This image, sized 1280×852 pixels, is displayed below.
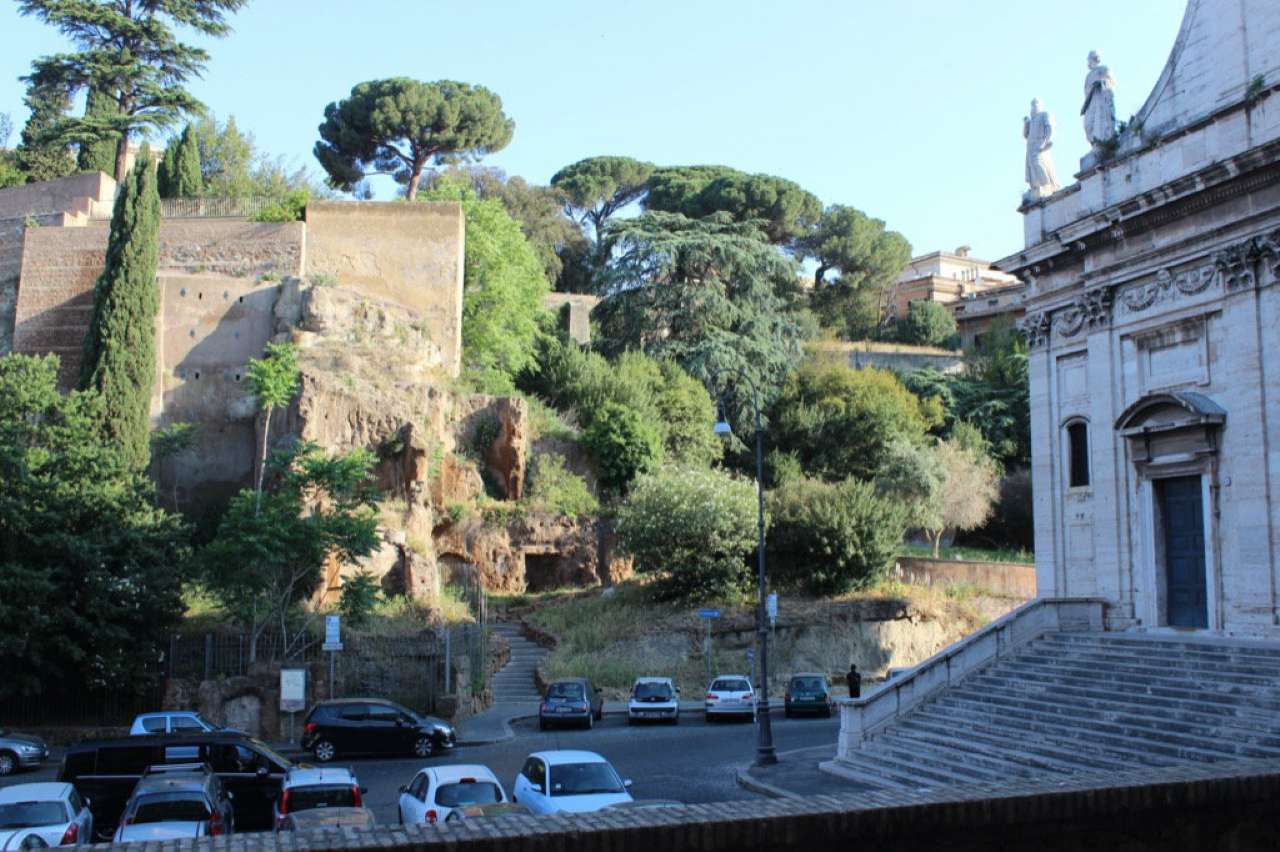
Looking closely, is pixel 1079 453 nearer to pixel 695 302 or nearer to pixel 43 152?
pixel 695 302

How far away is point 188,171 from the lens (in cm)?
5859

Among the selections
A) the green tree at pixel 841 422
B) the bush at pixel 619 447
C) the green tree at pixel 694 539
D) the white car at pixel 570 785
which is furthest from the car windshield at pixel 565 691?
the green tree at pixel 841 422

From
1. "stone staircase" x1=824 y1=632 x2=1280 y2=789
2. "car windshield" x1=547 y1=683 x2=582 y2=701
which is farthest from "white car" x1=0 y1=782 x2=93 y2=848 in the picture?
"car windshield" x1=547 y1=683 x2=582 y2=701

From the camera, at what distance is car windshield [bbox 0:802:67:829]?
43.7 ft

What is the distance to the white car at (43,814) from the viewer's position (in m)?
13.2

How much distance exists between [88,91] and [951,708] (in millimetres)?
53734

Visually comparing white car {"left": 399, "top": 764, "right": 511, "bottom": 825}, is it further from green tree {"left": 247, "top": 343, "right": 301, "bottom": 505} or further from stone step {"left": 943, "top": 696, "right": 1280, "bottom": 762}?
green tree {"left": 247, "top": 343, "right": 301, "bottom": 505}

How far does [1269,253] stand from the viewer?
20.1 m

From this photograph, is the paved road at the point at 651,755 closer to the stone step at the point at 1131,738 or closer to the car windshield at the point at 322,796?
the car windshield at the point at 322,796

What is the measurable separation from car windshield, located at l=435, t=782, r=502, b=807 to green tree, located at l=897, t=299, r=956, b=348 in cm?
6157

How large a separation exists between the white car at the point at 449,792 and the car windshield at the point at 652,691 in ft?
46.4

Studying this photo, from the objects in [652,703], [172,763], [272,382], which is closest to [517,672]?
[652,703]

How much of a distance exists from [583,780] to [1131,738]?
329 inches

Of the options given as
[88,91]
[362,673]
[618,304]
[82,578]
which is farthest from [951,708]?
[88,91]
